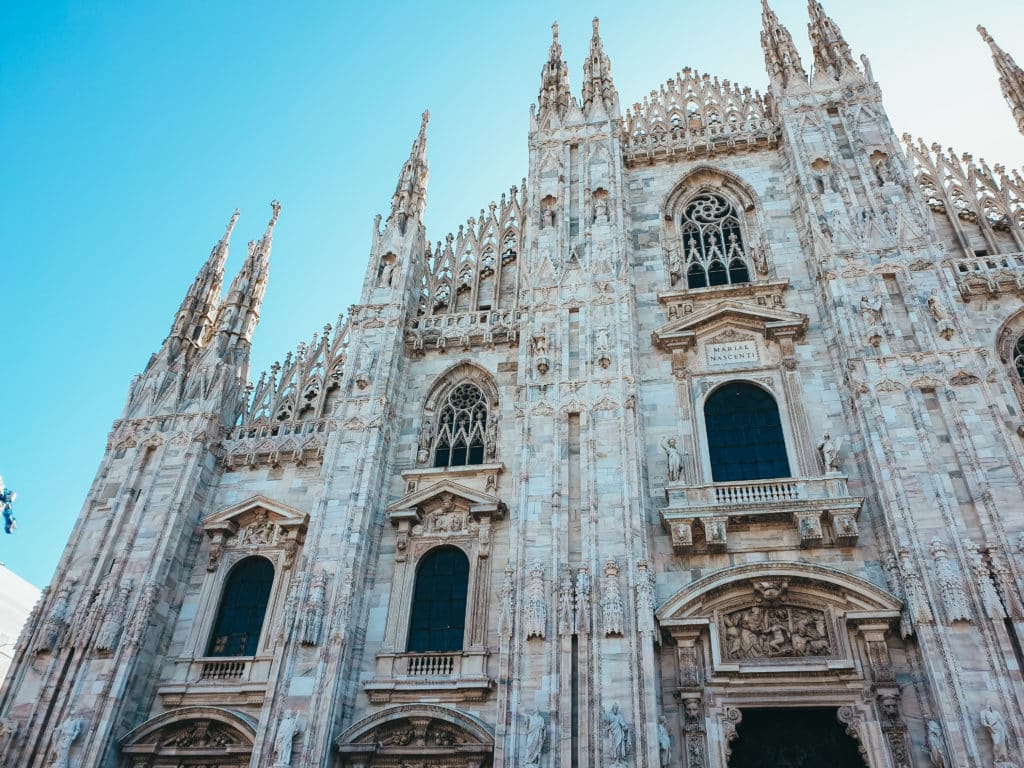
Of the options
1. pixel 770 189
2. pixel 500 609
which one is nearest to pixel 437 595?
pixel 500 609

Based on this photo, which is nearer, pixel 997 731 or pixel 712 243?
pixel 997 731

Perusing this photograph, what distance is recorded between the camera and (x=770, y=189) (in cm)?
1947

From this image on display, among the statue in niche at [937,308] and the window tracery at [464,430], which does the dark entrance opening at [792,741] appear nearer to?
the window tracery at [464,430]

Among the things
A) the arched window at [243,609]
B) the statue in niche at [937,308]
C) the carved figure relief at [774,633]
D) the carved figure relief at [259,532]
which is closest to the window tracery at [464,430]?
the carved figure relief at [259,532]

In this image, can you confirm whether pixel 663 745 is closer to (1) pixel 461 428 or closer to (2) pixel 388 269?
(1) pixel 461 428

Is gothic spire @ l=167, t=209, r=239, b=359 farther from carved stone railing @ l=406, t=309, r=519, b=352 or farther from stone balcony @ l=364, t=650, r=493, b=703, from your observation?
stone balcony @ l=364, t=650, r=493, b=703

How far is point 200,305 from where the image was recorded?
799 inches

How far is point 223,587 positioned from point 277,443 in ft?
10.8

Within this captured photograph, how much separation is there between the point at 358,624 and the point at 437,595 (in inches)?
62.0

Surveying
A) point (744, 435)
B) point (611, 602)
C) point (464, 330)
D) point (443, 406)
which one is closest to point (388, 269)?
point (464, 330)

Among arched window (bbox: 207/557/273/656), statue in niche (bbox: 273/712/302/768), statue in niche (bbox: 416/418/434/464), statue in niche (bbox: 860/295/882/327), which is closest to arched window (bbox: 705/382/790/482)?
statue in niche (bbox: 860/295/882/327)

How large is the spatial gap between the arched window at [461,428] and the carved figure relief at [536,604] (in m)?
3.80

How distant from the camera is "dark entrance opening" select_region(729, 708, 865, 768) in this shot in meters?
12.1

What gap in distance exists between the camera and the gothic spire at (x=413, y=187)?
2111 cm
